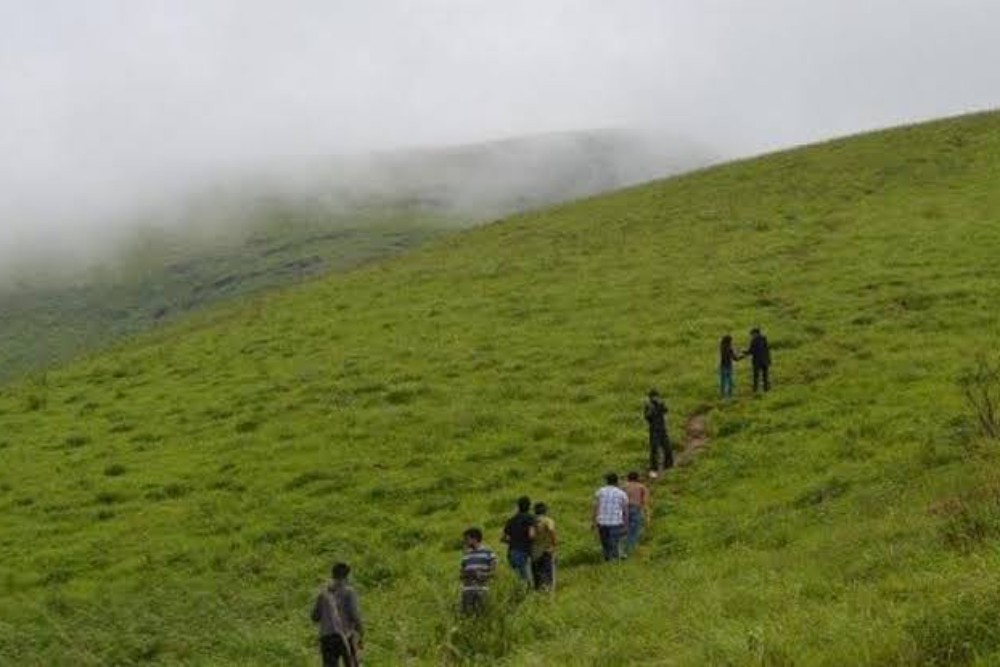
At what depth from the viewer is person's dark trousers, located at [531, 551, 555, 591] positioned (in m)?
25.2

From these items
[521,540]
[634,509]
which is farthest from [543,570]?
[634,509]

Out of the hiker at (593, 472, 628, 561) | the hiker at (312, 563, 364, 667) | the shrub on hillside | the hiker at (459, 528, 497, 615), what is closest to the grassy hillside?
the shrub on hillside

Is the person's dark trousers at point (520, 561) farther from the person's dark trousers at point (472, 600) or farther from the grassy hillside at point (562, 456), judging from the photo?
the person's dark trousers at point (472, 600)

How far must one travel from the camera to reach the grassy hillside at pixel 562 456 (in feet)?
62.2

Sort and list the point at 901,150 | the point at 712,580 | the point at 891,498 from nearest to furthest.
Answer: the point at 712,580 → the point at 891,498 → the point at 901,150

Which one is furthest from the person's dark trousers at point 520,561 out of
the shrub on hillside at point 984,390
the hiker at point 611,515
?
the shrub on hillside at point 984,390

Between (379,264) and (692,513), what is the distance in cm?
5172

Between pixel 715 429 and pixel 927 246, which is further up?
pixel 927 246

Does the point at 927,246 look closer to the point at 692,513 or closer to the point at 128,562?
the point at 692,513

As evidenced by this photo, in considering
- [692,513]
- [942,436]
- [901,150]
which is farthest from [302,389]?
[901,150]

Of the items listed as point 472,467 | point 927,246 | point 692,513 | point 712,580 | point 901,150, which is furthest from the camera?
point 901,150

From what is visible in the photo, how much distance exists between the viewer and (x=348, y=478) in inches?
1415

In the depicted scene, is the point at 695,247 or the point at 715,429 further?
the point at 695,247

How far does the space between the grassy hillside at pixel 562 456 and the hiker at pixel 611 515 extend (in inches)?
27.5
